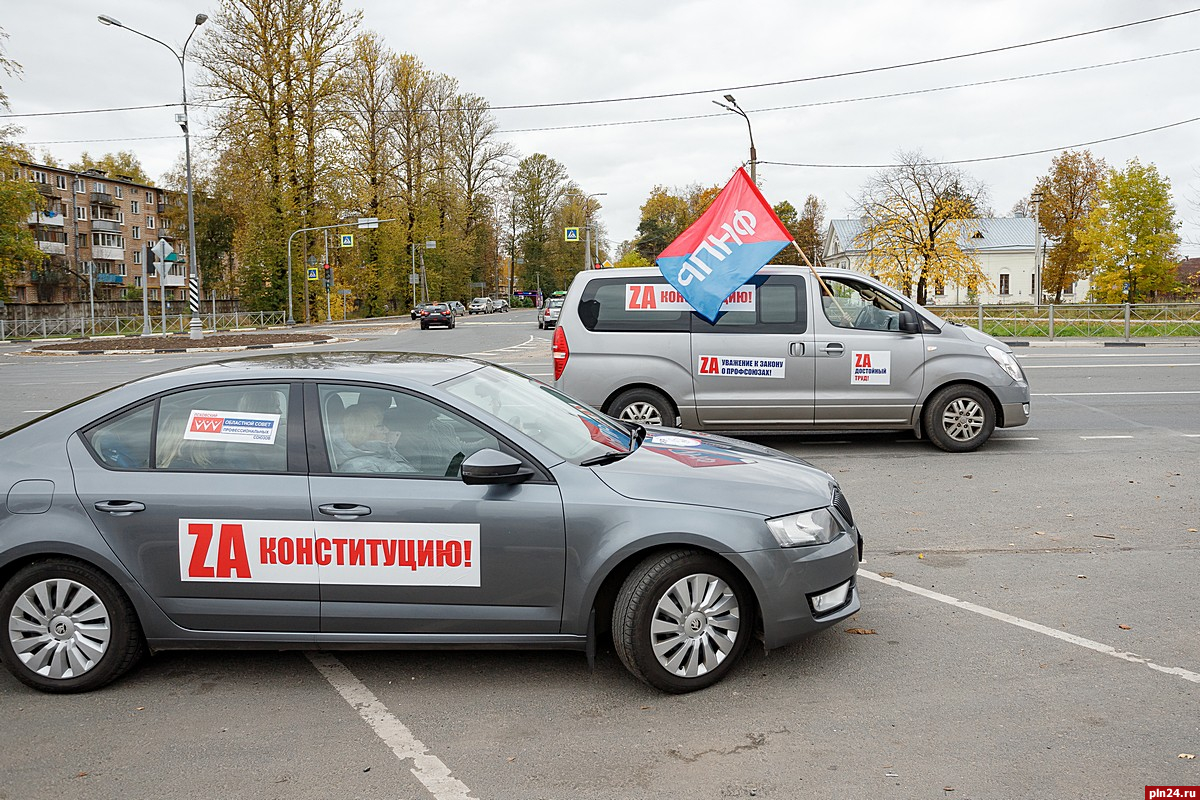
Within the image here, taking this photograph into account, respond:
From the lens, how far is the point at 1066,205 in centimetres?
8369

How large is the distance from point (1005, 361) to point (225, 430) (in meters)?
8.12

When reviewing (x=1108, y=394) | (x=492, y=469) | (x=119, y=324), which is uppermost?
(x=119, y=324)

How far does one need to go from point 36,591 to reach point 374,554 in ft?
→ 4.88

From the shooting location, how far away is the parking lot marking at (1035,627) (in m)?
4.36

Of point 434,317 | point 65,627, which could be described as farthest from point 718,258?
point 434,317

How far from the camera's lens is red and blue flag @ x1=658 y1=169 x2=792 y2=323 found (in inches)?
389

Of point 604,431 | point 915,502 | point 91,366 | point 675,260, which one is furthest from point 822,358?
point 91,366

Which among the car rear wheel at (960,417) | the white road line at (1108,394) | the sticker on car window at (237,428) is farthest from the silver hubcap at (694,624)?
the white road line at (1108,394)

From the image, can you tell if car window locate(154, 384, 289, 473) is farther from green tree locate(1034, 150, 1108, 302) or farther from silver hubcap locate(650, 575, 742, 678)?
green tree locate(1034, 150, 1108, 302)

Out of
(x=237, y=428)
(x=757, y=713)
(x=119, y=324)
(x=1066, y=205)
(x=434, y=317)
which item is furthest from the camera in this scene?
(x=1066, y=205)

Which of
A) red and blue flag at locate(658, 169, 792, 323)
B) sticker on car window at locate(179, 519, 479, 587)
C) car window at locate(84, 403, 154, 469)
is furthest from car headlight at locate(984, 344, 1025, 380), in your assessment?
car window at locate(84, 403, 154, 469)

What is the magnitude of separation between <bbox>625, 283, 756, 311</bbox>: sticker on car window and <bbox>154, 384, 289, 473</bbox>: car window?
19.9ft

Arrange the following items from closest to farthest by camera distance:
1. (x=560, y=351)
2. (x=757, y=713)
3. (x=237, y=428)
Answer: (x=757, y=713) → (x=237, y=428) → (x=560, y=351)

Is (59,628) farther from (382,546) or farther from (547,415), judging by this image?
(547,415)
